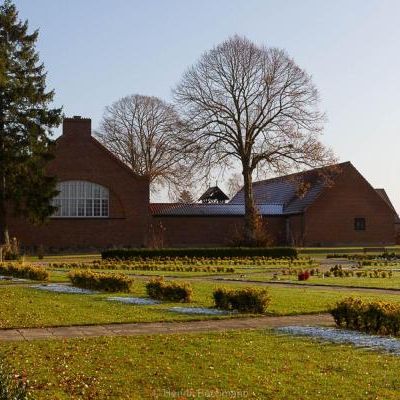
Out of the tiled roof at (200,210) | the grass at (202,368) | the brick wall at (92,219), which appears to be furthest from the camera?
the tiled roof at (200,210)

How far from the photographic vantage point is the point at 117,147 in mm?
70000

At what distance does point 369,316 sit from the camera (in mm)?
11648

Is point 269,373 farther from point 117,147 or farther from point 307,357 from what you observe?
point 117,147

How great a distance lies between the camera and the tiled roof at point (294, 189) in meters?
52.8

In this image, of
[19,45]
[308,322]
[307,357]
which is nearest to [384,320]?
[308,322]

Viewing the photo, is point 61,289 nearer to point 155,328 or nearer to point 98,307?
point 98,307

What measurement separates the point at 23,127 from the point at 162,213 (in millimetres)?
15601

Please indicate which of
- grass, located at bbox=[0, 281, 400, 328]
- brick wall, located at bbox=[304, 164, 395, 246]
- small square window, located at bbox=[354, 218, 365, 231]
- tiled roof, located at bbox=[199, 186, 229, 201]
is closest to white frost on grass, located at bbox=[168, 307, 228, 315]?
grass, located at bbox=[0, 281, 400, 328]

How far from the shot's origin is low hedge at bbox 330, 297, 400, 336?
1139 cm

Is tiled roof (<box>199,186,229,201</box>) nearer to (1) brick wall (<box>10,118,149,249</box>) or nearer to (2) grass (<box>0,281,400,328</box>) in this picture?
(1) brick wall (<box>10,118,149,249</box>)

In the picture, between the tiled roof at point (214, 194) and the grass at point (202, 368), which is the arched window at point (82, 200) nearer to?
the tiled roof at point (214, 194)

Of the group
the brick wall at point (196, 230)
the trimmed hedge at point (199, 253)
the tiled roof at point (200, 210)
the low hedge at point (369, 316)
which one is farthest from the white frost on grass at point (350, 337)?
the tiled roof at point (200, 210)

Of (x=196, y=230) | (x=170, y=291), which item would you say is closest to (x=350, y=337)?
(x=170, y=291)

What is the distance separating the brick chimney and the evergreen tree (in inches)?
267
